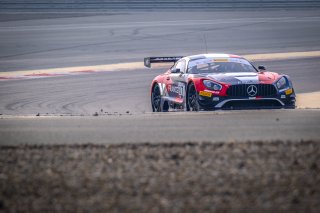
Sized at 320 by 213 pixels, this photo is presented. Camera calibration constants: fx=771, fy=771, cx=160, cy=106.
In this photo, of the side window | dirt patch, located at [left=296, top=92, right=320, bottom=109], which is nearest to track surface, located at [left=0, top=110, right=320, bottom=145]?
the side window

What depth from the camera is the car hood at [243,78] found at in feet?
40.6

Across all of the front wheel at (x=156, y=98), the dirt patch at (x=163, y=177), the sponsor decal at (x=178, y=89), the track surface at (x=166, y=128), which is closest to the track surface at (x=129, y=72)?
the track surface at (x=166, y=128)

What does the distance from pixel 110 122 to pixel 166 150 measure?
2.40 metres

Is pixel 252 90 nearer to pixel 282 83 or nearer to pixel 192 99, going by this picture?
pixel 282 83

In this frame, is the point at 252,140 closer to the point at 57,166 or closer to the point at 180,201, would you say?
the point at 57,166

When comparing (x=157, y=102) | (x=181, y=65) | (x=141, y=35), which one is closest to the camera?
(x=181, y=65)

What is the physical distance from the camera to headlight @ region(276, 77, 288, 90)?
41.1 feet

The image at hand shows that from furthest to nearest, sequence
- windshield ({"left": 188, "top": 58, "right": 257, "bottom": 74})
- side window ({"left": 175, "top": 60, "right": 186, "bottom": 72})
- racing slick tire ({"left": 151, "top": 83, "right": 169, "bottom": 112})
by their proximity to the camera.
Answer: racing slick tire ({"left": 151, "top": 83, "right": 169, "bottom": 112}), side window ({"left": 175, "top": 60, "right": 186, "bottom": 72}), windshield ({"left": 188, "top": 58, "right": 257, "bottom": 74})

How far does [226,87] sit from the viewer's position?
40.3 ft

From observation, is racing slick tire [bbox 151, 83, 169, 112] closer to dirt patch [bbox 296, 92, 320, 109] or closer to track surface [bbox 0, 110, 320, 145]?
dirt patch [bbox 296, 92, 320, 109]

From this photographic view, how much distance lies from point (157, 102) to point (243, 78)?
259 cm

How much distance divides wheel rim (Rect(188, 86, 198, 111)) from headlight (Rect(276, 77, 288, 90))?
136 centimetres

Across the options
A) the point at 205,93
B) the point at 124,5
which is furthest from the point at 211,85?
the point at 124,5

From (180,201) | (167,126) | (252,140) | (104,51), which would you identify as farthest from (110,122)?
(104,51)
